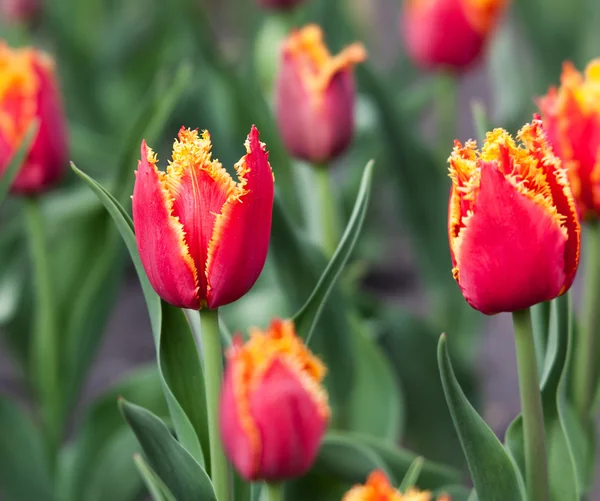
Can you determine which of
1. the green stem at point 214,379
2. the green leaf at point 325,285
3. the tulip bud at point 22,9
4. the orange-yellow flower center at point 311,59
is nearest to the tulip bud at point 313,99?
the orange-yellow flower center at point 311,59

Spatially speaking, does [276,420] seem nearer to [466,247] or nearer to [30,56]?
[466,247]

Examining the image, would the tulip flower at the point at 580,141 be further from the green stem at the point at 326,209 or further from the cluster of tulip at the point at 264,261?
the green stem at the point at 326,209

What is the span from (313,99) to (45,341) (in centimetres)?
36

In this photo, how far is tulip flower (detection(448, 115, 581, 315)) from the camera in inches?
17.3

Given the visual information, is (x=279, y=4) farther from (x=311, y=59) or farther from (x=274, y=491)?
(x=274, y=491)

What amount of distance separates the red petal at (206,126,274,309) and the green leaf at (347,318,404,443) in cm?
43

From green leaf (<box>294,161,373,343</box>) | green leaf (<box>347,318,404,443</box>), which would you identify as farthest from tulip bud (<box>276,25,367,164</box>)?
green leaf (<box>294,161,373,343</box>)

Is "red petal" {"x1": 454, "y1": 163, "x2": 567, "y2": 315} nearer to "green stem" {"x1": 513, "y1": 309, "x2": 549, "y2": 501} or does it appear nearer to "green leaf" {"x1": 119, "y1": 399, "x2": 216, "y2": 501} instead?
"green stem" {"x1": 513, "y1": 309, "x2": 549, "y2": 501}

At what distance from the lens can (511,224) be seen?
0.44 metres

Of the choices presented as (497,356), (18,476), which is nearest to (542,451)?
(18,476)

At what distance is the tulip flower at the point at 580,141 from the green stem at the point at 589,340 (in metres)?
0.03

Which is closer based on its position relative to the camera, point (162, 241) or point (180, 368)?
point (162, 241)

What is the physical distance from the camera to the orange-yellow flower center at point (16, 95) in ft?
2.80

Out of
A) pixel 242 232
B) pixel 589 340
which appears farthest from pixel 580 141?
pixel 242 232
